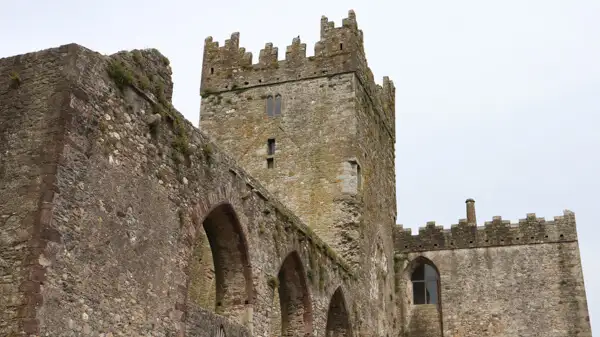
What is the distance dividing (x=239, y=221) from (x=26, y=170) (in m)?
5.03

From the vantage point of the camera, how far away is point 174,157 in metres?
11.2

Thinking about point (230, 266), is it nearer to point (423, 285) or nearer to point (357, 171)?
point (357, 171)

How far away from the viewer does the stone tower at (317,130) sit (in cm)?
2148

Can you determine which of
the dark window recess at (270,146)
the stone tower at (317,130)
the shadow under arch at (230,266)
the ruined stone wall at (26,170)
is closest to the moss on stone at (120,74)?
the ruined stone wall at (26,170)

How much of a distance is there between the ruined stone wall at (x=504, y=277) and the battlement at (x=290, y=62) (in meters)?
5.64

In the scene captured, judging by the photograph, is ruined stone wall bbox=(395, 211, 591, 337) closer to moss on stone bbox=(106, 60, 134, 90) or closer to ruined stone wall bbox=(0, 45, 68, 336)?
moss on stone bbox=(106, 60, 134, 90)

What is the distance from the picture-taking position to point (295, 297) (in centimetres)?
1619

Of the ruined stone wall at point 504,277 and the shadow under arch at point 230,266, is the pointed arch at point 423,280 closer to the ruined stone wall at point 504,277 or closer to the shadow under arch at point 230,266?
the ruined stone wall at point 504,277

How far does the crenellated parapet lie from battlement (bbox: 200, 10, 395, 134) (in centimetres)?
495

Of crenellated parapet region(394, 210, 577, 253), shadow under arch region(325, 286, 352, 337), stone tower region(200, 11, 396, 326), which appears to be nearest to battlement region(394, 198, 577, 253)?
crenellated parapet region(394, 210, 577, 253)

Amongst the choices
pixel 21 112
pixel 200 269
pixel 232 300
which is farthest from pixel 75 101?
pixel 200 269

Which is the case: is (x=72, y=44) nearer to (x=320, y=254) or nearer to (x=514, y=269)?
(x=320, y=254)

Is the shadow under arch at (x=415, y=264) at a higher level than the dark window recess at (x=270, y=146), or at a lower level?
lower

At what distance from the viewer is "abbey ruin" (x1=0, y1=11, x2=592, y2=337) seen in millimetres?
8836
